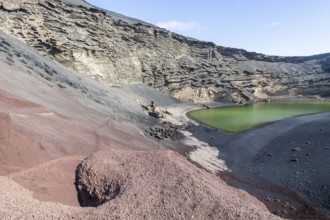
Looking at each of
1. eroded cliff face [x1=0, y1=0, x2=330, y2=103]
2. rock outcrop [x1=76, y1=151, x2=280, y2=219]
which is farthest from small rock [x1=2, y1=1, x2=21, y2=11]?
rock outcrop [x1=76, y1=151, x2=280, y2=219]

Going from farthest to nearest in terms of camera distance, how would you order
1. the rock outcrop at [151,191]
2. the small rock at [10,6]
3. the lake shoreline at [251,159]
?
the small rock at [10,6] < the lake shoreline at [251,159] < the rock outcrop at [151,191]

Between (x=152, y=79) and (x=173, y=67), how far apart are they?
5798mm

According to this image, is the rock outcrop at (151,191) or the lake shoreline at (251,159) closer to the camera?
the rock outcrop at (151,191)

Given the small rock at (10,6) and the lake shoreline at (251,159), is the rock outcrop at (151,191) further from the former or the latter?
the small rock at (10,6)

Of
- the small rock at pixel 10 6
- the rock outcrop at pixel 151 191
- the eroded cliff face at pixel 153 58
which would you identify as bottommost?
the rock outcrop at pixel 151 191

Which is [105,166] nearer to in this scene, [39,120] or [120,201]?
[120,201]

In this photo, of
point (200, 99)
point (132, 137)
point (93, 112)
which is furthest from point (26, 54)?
point (200, 99)

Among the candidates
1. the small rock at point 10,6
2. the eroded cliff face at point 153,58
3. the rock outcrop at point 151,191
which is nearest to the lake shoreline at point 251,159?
the rock outcrop at point 151,191

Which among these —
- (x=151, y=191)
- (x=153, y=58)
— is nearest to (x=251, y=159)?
(x=151, y=191)

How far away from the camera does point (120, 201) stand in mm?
11266

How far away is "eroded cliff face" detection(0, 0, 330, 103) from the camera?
44344mm

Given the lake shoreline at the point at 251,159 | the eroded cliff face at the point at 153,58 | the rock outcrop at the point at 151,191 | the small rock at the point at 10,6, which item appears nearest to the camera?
the rock outcrop at the point at 151,191

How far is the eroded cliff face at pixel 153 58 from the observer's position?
4434cm

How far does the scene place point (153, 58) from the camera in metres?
64.2
